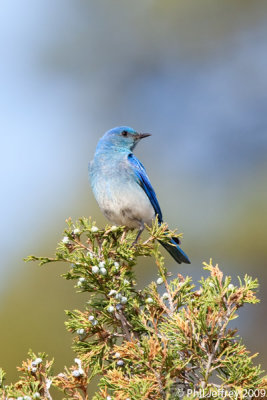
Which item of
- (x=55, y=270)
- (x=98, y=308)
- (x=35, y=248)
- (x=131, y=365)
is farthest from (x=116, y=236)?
(x=35, y=248)

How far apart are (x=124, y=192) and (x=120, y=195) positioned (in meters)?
0.05

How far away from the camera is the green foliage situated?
2.48 meters

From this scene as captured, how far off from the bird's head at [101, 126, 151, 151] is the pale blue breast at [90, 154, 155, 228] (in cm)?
45

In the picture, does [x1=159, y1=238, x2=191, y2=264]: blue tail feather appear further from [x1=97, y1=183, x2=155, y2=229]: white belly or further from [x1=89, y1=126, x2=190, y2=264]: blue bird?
[x1=97, y1=183, x2=155, y2=229]: white belly

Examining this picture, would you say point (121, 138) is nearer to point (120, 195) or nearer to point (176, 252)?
point (120, 195)

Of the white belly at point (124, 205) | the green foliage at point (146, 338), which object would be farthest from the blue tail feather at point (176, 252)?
the green foliage at point (146, 338)

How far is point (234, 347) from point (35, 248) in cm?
434

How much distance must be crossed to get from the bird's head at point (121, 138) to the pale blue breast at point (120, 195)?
454 millimetres

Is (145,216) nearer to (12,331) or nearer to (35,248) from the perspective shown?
(12,331)

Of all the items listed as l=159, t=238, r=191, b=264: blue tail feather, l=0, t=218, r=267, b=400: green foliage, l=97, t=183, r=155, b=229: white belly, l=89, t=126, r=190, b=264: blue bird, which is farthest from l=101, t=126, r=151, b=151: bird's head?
l=0, t=218, r=267, b=400: green foliage

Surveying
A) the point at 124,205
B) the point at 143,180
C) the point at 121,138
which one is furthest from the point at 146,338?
the point at 121,138

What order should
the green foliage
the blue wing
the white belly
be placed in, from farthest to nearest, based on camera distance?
the blue wing → the white belly → the green foliage

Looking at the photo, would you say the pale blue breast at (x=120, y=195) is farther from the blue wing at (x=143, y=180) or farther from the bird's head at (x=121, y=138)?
the bird's head at (x=121, y=138)

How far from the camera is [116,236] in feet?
11.1
